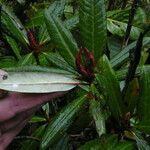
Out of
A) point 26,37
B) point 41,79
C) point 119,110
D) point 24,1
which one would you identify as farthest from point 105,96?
point 24,1

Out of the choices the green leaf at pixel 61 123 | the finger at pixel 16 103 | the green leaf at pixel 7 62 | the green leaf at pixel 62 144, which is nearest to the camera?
the finger at pixel 16 103

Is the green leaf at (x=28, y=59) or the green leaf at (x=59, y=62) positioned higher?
the green leaf at (x=59, y=62)

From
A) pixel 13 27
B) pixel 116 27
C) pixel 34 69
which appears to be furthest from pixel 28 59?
pixel 116 27

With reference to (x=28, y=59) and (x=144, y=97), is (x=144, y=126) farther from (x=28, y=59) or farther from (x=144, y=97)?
(x=28, y=59)

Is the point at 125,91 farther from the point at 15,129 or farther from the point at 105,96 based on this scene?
the point at 15,129

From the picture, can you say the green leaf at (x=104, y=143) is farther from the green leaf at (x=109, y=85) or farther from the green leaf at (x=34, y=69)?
the green leaf at (x=34, y=69)

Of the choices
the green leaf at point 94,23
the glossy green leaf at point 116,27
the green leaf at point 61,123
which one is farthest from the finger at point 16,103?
the glossy green leaf at point 116,27
